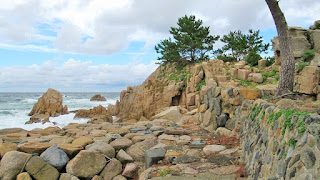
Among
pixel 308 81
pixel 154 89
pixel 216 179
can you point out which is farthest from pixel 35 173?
pixel 154 89

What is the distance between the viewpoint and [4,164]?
504 centimetres

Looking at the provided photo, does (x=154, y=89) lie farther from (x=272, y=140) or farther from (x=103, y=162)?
(x=272, y=140)

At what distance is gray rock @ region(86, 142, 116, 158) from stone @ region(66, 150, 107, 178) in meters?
0.20

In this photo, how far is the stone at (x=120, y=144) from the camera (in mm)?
6203

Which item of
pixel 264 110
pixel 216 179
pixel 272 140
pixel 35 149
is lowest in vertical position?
pixel 216 179

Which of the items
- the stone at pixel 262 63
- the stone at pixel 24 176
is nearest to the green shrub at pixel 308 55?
the stone at pixel 262 63

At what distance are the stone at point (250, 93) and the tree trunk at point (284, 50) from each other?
1.89ft

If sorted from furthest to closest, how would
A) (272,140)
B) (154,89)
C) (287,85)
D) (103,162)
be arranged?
(154,89) < (287,85) < (103,162) < (272,140)

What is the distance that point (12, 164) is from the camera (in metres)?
5.03

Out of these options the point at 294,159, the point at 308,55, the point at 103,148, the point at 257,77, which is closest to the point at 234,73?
the point at 257,77

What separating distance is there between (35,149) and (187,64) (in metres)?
18.2

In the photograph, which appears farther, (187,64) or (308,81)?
(187,64)

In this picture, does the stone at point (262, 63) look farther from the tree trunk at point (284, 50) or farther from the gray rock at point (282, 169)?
the gray rock at point (282, 169)

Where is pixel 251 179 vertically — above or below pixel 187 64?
below
